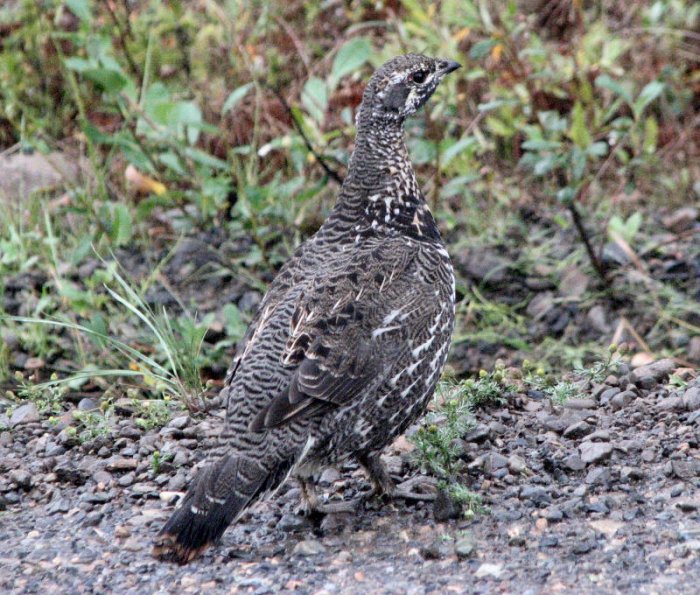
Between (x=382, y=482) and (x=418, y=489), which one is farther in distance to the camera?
(x=418, y=489)

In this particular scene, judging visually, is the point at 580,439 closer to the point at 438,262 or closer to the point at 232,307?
the point at 438,262

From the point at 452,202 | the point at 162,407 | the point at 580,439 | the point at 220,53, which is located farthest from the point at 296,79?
the point at 580,439

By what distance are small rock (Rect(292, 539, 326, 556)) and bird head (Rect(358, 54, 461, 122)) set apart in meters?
2.03

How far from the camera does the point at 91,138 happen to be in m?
7.09

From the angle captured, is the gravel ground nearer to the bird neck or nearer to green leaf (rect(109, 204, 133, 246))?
the bird neck

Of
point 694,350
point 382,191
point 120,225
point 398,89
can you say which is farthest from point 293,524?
point 694,350

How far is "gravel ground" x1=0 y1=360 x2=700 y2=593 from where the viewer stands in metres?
4.10

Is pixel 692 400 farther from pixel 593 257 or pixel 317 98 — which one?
pixel 317 98

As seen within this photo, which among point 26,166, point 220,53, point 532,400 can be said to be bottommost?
point 532,400

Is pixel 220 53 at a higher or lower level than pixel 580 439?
higher

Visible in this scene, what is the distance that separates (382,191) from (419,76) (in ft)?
2.14

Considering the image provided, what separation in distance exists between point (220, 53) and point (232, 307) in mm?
3378

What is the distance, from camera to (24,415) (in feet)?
18.6

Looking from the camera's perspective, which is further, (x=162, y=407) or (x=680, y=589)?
(x=162, y=407)
